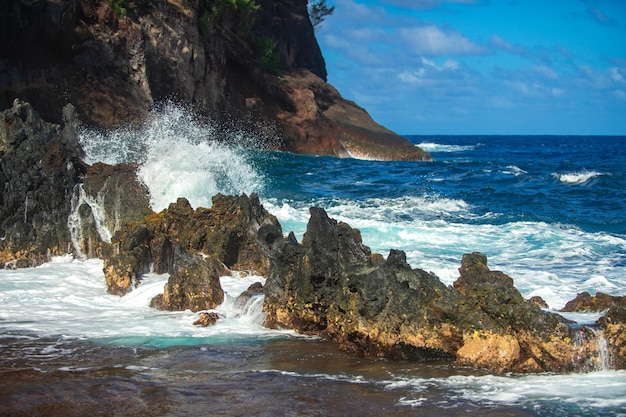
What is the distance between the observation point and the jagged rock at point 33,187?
1052 cm

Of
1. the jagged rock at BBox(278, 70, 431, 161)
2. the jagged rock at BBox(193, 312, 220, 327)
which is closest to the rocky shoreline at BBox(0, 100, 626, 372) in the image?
the jagged rock at BBox(193, 312, 220, 327)

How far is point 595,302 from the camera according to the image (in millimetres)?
8141

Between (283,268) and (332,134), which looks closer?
(283,268)

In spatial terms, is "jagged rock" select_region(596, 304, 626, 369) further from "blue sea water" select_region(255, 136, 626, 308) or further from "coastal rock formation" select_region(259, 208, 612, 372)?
"blue sea water" select_region(255, 136, 626, 308)

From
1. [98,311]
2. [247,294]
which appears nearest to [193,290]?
[247,294]

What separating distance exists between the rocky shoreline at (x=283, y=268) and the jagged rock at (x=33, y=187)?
0.06ft

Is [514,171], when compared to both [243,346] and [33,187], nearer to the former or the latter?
[33,187]

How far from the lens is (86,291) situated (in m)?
9.15

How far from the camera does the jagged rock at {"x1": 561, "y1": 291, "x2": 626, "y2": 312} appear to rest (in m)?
7.98

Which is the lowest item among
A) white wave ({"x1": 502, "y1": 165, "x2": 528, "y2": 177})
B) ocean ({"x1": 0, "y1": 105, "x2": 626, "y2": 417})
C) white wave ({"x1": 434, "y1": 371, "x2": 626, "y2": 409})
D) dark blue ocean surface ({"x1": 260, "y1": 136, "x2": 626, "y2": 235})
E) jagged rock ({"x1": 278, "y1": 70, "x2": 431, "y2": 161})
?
white wave ({"x1": 434, "y1": 371, "x2": 626, "y2": 409})

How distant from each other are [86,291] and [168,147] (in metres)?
4.78

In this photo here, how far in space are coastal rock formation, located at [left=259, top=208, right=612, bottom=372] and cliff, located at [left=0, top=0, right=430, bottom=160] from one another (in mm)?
21191

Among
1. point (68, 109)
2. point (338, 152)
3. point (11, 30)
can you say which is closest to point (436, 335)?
point (68, 109)

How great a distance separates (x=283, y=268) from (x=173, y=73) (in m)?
26.7
